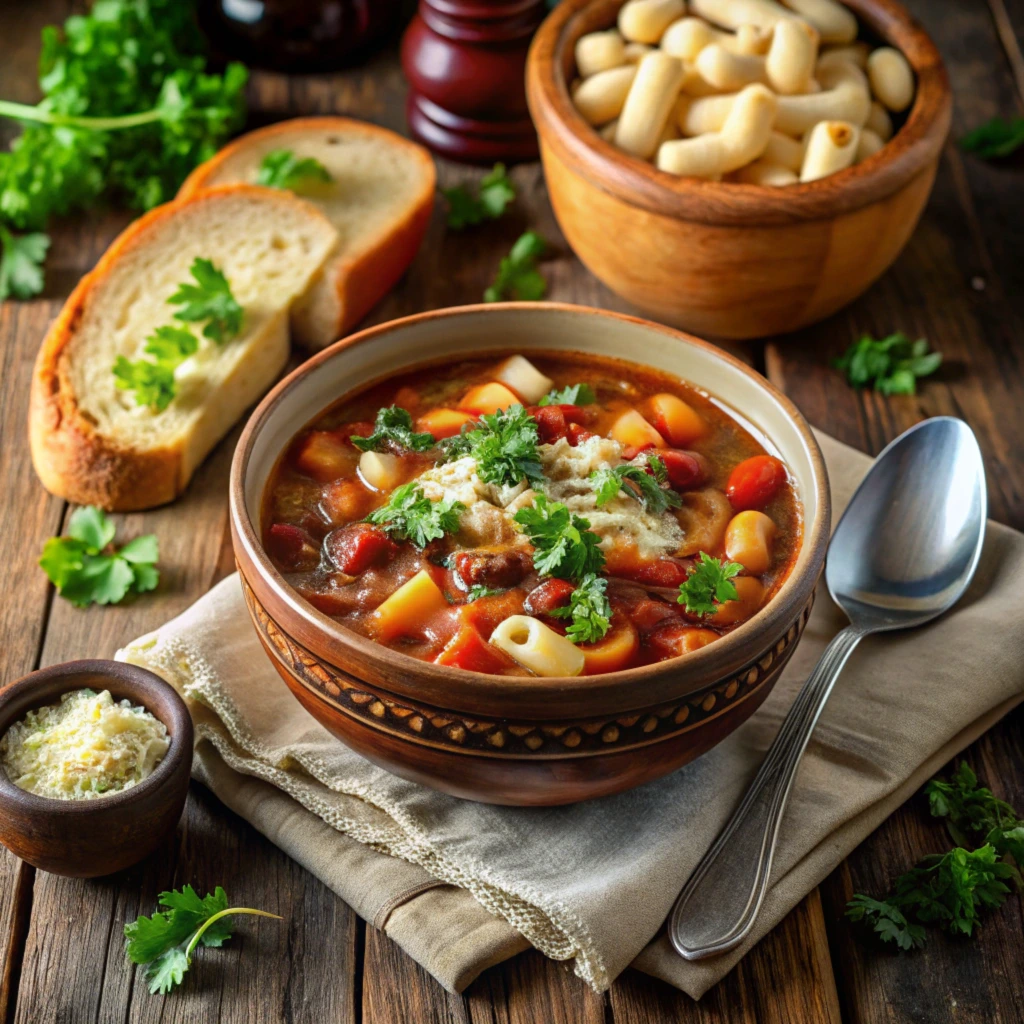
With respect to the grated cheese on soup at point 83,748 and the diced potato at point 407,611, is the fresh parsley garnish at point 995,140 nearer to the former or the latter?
the diced potato at point 407,611

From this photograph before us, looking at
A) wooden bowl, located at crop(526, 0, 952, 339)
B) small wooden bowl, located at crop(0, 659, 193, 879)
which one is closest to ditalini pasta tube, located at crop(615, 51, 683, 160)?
wooden bowl, located at crop(526, 0, 952, 339)

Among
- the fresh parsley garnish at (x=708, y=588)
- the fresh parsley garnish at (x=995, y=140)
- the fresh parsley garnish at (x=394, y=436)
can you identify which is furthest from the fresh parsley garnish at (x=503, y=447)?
the fresh parsley garnish at (x=995, y=140)

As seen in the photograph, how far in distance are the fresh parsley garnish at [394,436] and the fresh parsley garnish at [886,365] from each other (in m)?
1.68

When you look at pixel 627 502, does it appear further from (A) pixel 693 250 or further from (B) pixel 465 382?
(A) pixel 693 250

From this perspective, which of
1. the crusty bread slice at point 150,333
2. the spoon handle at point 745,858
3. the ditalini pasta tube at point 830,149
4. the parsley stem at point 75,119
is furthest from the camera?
the parsley stem at point 75,119

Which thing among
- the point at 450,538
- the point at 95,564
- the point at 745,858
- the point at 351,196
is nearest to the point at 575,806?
the point at 745,858

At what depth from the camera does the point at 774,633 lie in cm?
242

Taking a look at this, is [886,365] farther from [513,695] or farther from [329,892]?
[329,892]

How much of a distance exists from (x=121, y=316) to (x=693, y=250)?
177cm

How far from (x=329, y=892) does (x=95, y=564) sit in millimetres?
1201

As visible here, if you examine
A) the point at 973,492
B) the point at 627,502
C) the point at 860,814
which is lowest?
the point at 860,814

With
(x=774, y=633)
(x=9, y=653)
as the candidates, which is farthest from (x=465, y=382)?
(x=9, y=653)

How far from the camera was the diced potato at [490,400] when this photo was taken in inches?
121

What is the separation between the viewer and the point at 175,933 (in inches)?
98.3
